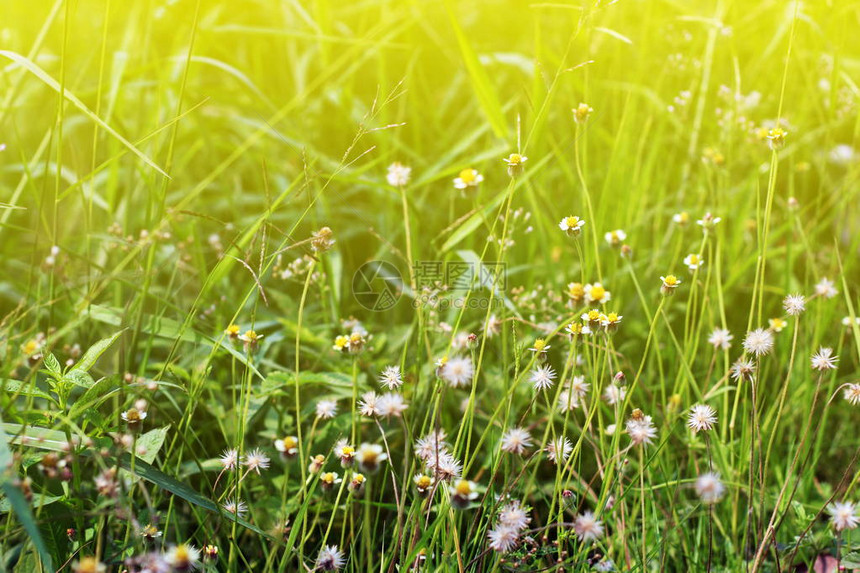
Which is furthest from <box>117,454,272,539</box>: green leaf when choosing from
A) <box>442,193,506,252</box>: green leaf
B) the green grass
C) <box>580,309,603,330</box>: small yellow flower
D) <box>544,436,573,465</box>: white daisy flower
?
<box>442,193,506,252</box>: green leaf

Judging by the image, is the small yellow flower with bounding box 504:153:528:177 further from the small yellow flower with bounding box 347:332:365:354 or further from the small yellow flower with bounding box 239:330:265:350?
the small yellow flower with bounding box 239:330:265:350

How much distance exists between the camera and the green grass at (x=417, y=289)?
3.26ft

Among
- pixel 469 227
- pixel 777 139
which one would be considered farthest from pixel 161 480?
pixel 777 139

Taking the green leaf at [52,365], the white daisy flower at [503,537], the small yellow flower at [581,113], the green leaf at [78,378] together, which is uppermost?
the small yellow flower at [581,113]

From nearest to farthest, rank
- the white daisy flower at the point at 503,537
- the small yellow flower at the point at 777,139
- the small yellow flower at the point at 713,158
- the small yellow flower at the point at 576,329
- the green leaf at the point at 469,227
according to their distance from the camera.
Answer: the white daisy flower at the point at 503,537 → the small yellow flower at the point at 576,329 → the small yellow flower at the point at 777,139 → the green leaf at the point at 469,227 → the small yellow flower at the point at 713,158

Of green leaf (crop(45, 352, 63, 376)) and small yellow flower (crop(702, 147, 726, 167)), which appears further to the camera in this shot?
small yellow flower (crop(702, 147, 726, 167))

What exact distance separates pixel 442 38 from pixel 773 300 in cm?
138

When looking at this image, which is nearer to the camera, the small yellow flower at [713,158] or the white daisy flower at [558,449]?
the white daisy flower at [558,449]

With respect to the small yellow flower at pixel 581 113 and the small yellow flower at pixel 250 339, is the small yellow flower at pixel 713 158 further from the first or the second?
the small yellow flower at pixel 250 339

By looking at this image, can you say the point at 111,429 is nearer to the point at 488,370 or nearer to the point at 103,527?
the point at 103,527

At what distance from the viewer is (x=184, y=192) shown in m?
1.98

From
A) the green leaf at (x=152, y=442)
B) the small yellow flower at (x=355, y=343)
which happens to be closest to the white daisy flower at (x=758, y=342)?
the small yellow flower at (x=355, y=343)

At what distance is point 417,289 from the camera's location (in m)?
1.25

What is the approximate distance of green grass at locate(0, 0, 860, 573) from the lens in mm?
995
